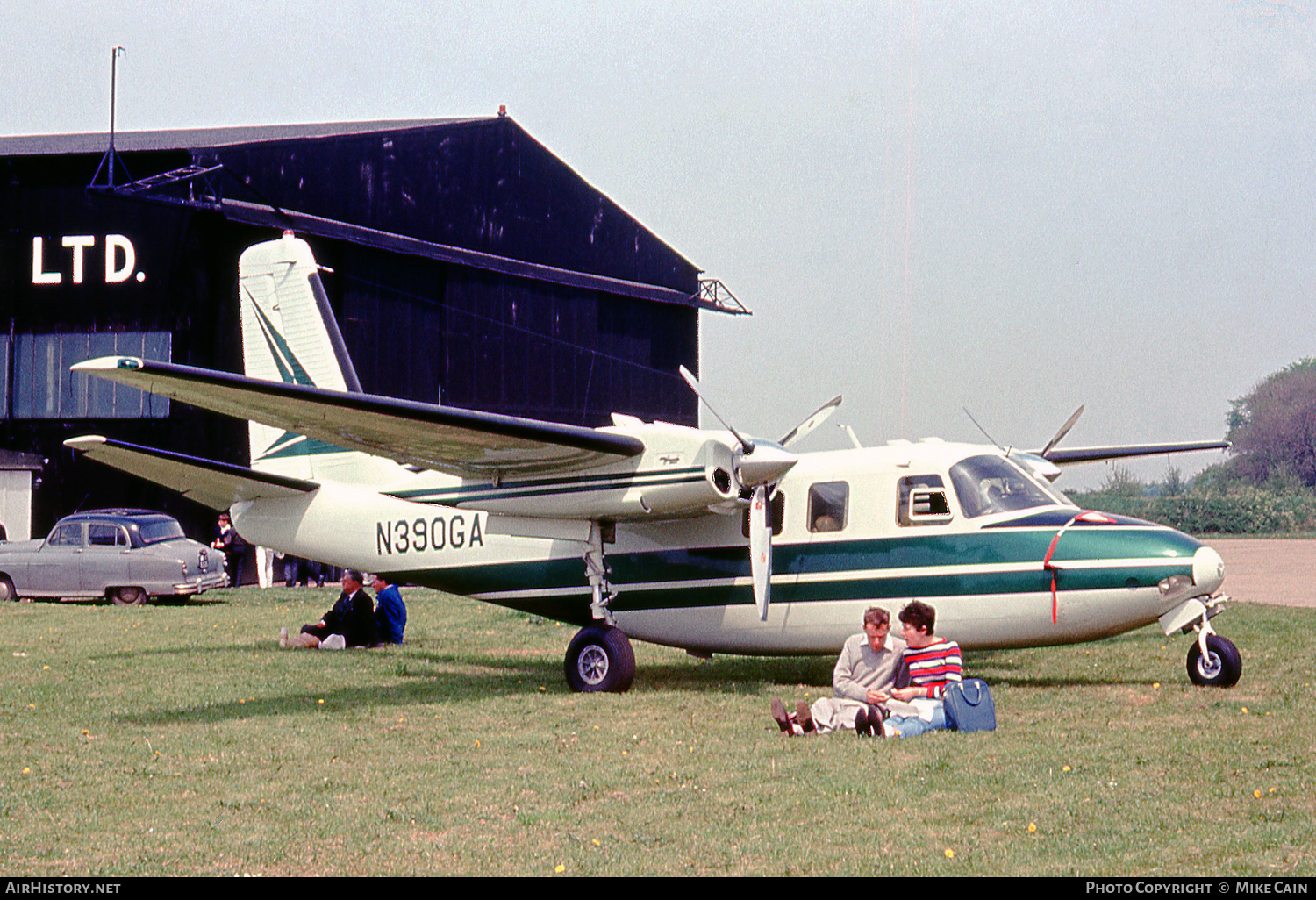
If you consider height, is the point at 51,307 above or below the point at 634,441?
above

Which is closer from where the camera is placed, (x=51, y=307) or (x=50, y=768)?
(x=50, y=768)

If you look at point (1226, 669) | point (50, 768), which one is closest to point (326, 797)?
point (50, 768)

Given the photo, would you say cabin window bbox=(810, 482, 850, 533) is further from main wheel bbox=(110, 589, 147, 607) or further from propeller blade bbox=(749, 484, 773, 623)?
main wheel bbox=(110, 589, 147, 607)

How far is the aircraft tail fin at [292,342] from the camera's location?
1736cm

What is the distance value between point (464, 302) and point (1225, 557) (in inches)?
1032

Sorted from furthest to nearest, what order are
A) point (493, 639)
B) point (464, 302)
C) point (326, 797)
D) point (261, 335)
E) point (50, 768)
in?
point (464, 302), point (493, 639), point (261, 335), point (50, 768), point (326, 797)

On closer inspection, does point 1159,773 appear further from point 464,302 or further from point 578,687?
point 464,302

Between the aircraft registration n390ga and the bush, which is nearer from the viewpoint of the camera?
the aircraft registration n390ga

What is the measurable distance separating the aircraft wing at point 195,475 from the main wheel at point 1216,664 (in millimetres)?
11020

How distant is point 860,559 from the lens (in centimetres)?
1372

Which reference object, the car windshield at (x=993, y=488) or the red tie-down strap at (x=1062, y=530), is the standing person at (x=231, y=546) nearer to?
the car windshield at (x=993, y=488)

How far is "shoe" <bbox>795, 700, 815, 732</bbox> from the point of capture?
11000mm

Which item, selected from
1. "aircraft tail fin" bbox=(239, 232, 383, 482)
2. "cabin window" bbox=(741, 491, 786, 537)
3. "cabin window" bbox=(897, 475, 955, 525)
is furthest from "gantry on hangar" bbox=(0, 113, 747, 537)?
"cabin window" bbox=(897, 475, 955, 525)

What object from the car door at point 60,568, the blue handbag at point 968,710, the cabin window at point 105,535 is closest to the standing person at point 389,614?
the blue handbag at point 968,710
